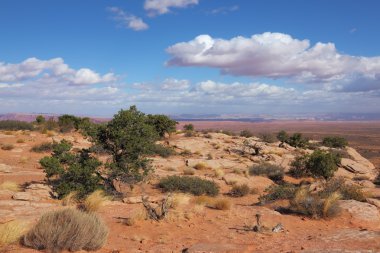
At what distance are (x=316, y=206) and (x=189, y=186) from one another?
347 inches

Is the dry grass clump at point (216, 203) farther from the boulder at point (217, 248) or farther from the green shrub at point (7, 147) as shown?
the green shrub at point (7, 147)

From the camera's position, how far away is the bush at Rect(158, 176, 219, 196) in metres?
20.4

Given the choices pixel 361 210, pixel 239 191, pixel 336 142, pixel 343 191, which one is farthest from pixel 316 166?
pixel 336 142

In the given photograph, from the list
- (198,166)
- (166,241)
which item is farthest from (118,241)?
(198,166)

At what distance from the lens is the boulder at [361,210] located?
41.7 ft

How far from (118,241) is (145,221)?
1.95 m

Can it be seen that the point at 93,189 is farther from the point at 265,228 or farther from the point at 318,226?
the point at 318,226

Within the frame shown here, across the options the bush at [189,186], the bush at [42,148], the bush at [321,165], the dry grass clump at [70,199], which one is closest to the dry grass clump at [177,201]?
the dry grass clump at [70,199]

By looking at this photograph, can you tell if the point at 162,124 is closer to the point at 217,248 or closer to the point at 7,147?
the point at 7,147

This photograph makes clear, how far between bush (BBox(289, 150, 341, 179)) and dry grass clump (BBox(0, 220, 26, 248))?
76.6 feet

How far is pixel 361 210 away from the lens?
1323 cm

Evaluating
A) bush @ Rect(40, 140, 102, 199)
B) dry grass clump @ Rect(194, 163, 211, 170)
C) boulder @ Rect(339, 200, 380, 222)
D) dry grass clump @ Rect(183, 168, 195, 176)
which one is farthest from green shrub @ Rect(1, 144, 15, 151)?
boulder @ Rect(339, 200, 380, 222)

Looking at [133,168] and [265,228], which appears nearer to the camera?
[265,228]

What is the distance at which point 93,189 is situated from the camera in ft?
54.3
